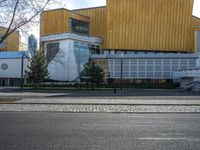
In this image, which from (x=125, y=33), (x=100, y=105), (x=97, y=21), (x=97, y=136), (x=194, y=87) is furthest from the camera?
(x=97, y=21)

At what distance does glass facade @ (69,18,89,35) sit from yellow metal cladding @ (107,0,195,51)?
8891 millimetres

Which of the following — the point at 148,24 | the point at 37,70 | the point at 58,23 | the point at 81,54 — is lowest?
the point at 37,70

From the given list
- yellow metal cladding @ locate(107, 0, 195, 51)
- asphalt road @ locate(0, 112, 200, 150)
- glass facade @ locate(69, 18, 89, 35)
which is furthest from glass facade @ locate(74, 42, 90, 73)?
asphalt road @ locate(0, 112, 200, 150)

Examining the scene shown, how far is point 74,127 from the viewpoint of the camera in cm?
1277

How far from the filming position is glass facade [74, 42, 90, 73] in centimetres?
10006

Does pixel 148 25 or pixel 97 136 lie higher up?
pixel 148 25

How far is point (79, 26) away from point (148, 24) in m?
19.5

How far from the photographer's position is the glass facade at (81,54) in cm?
10006

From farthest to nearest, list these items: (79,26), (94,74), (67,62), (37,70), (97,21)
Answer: (97,21)
(79,26)
(67,62)
(37,70)
(94,74)

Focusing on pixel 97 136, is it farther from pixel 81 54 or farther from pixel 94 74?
pixel 81 54

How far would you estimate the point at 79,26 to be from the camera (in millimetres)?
110188

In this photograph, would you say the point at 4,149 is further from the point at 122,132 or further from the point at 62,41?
the point at 62,41

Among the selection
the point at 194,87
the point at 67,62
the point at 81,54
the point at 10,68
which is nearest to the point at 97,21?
the point at 81,54

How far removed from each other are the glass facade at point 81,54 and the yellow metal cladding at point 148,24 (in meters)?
6.35
